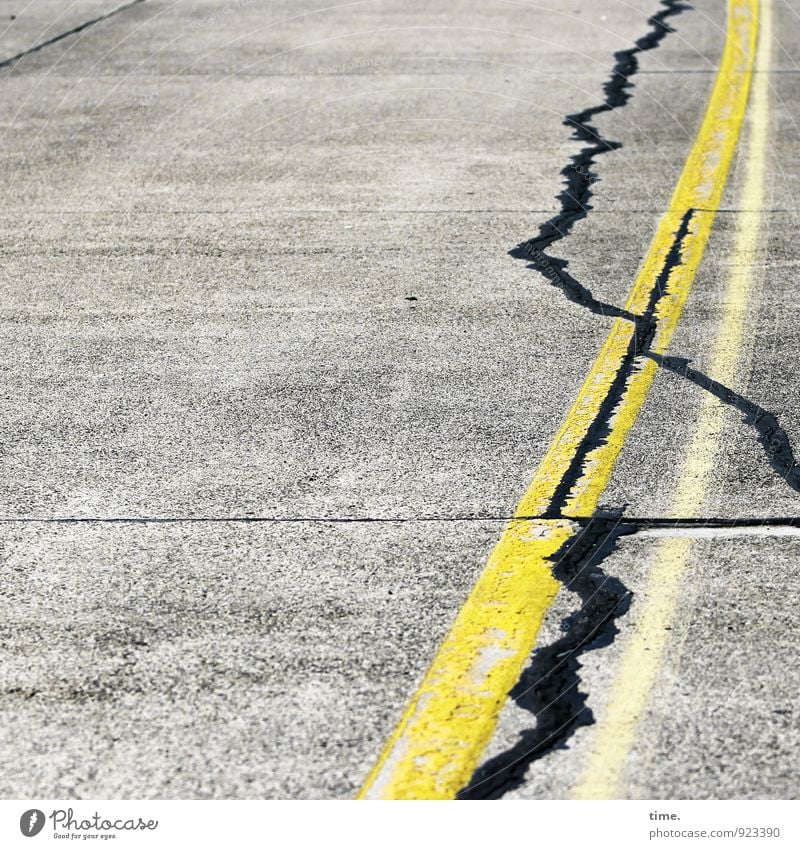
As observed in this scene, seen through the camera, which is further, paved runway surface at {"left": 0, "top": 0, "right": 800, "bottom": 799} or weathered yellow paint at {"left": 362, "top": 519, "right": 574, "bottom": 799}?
paved runway surface at {"left": 0, "top": 0, "right": 800, "bottom": 799}

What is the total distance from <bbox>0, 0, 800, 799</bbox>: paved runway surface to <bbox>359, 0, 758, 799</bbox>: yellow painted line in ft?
0.05

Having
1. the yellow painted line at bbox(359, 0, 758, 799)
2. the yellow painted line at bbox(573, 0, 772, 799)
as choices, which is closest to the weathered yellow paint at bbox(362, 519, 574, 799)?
the yellow painted line at bbox(359, 0, 758, 799)

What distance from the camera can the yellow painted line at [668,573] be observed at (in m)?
2.91

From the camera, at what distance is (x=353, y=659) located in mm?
3289

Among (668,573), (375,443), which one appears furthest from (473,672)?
(375,443)

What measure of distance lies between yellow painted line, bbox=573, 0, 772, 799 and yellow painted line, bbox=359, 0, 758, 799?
229 millimetres

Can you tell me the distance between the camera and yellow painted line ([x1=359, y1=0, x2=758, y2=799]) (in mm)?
2914

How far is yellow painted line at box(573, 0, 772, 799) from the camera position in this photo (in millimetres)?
2910

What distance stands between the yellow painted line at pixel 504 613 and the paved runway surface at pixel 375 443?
0.02 m

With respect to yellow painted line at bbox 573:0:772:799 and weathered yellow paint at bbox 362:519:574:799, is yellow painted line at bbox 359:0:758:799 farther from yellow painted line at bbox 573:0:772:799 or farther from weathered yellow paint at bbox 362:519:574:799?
yellow painted line at bbox 573:0:772:799

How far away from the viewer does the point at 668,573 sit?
3643 millimetres

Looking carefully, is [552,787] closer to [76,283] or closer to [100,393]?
[100,393]

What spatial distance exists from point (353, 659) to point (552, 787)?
65 cm
